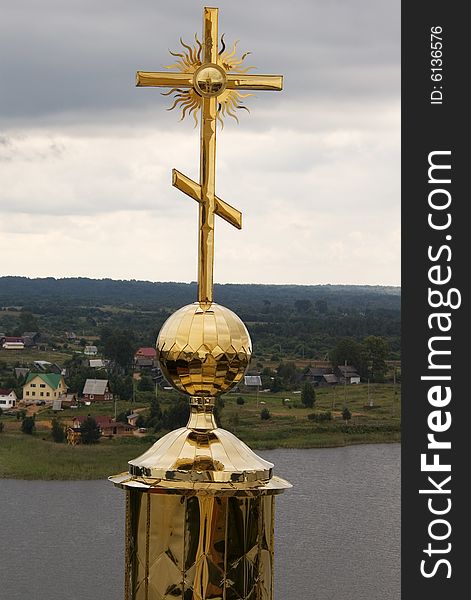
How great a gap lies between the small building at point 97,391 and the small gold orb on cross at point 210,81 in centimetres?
2509

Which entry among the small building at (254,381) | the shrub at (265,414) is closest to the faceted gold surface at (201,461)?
the shrub at (265,414)

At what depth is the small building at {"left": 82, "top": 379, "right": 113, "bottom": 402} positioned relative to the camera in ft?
87.6

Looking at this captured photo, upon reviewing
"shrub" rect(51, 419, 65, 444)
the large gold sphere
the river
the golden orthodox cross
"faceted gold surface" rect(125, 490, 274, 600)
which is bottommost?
the river

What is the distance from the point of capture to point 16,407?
25.9 m

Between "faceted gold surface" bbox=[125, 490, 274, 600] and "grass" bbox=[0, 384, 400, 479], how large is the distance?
17564mm

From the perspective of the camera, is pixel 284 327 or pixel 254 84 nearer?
pixel 254 84

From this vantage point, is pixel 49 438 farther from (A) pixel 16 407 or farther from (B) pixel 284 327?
(B) pixel 284 327

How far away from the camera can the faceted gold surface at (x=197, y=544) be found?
1.51m

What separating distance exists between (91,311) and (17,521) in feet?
102

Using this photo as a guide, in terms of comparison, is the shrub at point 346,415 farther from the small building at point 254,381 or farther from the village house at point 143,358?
the village house at point 143,358

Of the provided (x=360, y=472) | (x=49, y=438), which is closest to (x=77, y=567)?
(x=360, y=472)

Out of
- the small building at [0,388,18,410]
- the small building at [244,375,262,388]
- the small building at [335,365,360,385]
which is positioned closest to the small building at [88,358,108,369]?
the small building at [0,388,18,410]

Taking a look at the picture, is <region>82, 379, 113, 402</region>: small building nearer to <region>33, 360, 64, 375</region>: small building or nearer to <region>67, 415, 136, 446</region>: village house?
<region>33, 360, 64, 375</region>: small building

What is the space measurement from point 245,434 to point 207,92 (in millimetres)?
19980
